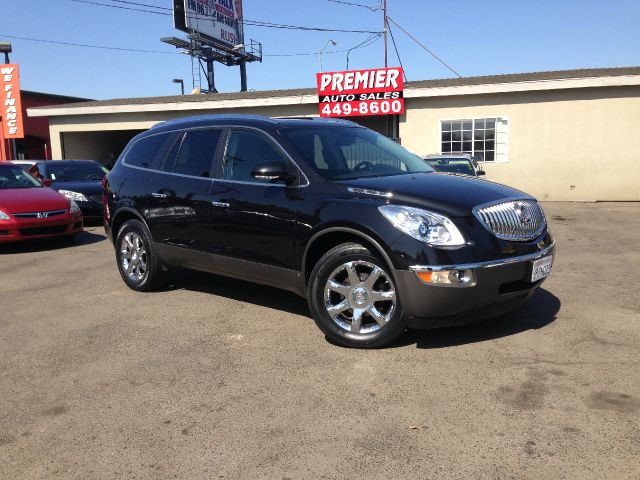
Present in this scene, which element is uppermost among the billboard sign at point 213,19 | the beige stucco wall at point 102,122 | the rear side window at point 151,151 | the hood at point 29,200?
the billboard sign at point 213,19

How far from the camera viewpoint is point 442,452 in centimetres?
282

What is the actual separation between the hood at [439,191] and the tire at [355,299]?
50cm

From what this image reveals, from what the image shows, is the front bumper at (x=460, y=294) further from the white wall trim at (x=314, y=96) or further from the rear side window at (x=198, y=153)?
the white wall trim at (x=314, y=96)

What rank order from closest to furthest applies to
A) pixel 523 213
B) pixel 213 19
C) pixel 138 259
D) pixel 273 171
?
pixel 523 213
pixel 273 171
pixel 138 259
pixel 213 19

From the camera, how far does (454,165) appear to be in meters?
12.0

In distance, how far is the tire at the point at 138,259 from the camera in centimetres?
613

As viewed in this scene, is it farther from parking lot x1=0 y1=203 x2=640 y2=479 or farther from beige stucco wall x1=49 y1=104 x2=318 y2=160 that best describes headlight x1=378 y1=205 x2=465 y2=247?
beige stucco wall x1=49 y1=104 x2=318 y2=160

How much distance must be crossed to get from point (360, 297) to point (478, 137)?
14.1 metres

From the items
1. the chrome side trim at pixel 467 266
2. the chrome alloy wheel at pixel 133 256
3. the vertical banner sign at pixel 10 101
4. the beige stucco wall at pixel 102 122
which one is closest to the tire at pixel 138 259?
the chrome alloy wheel at pixel 133 256

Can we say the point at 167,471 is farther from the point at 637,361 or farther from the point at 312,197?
the point at 637,361

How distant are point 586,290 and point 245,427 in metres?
4.22

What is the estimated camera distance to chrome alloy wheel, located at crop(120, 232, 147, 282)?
6.34m

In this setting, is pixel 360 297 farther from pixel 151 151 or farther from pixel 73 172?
pixel 73 172

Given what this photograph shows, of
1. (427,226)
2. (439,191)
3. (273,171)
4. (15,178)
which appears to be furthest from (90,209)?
(427,226)
